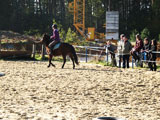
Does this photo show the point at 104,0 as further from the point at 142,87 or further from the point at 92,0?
the point at 142,87

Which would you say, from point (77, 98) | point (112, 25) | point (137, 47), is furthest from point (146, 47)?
point (112, 25)

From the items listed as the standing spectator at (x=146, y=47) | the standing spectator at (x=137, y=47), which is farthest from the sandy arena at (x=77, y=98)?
the standing spectator at (x=137, y=47)

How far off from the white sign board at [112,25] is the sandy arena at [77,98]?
17667 mm

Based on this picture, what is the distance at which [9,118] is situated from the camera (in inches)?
260

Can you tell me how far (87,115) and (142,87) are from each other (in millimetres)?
4387

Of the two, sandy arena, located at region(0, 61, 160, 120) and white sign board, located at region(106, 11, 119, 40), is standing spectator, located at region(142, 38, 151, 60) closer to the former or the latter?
sandy arena, located at region(0, 61, 160, 120)

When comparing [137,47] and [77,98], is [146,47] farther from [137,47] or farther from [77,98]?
[77,98]

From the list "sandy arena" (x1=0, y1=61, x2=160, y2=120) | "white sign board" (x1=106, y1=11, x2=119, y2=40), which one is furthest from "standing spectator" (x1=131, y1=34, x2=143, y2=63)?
"white sign board" (x1=106, y1=11, x2=119, y2=40)

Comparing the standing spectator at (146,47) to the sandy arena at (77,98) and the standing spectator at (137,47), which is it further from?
the sandy arena at (77,98)

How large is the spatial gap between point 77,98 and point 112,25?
23405 mm

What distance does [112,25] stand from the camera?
32.0 metres

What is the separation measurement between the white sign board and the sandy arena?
1767cm

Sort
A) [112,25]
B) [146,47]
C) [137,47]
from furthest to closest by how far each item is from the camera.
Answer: [112,25] < [137,47] < [146,47]

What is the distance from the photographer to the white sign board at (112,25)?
30703 millimetres
